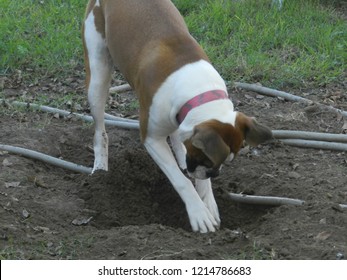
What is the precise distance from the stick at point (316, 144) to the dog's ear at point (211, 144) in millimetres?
2196

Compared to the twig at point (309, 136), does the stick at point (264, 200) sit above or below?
above

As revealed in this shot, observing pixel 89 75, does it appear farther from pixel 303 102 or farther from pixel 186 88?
pixel 303 102

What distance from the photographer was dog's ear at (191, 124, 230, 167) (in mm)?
5449

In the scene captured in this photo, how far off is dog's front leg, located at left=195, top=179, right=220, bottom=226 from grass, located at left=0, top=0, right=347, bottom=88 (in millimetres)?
2784

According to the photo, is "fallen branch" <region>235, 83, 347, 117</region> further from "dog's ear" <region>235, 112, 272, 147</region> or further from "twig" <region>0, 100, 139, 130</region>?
"dog's ear" <region>235, 112, 272, 147</region>

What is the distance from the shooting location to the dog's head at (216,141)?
17.9 ft

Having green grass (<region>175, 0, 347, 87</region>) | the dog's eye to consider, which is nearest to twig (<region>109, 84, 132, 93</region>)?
green grass (<region>175, 0, 347, 87</region>)

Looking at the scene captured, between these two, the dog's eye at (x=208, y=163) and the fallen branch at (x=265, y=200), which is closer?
the dog's eye at (x=208, y=163)

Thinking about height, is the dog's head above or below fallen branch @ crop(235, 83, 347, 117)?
above

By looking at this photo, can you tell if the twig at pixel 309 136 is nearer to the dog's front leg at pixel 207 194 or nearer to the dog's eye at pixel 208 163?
the dog's front leg at pixel 207 194

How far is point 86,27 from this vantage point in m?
7.17

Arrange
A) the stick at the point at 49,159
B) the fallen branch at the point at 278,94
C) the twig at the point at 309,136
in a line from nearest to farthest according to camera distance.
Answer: the stick at the point at 49,159 < the twig at the point at 309,136 < the fallen branch at the point at 278,94

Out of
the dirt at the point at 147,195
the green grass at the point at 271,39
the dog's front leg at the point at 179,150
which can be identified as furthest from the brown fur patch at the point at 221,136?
the green grass at the point at 271,39

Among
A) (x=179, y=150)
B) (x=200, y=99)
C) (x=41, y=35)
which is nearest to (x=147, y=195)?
(x=179, y=150)
